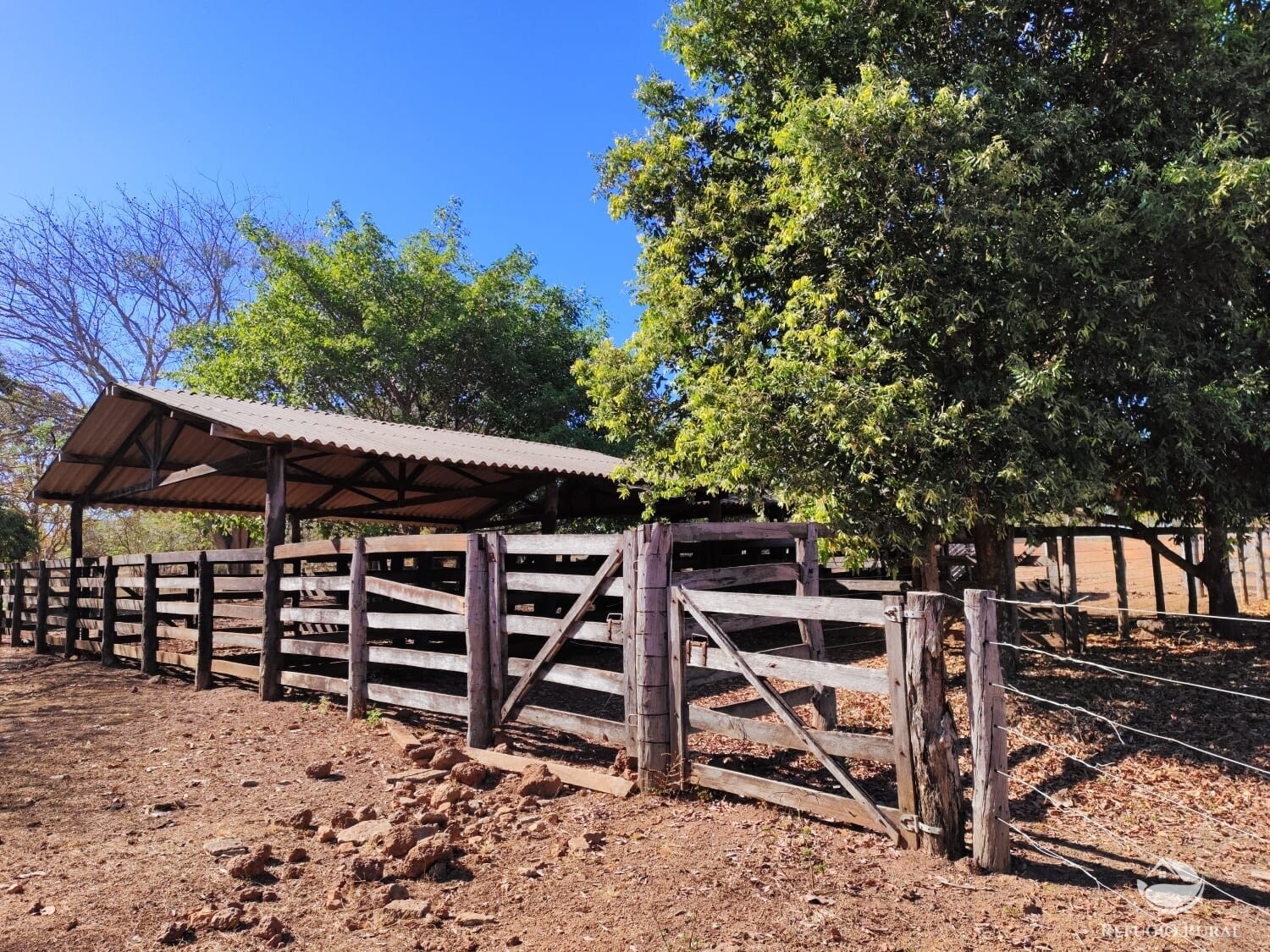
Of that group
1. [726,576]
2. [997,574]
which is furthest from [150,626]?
[997,574]

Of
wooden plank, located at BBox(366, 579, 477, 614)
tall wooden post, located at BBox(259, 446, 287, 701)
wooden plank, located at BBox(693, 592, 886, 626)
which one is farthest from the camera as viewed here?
tall wooden post, located at BBox(259, 446, 287, 701)

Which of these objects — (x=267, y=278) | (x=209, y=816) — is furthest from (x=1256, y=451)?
(x=267, y=278)

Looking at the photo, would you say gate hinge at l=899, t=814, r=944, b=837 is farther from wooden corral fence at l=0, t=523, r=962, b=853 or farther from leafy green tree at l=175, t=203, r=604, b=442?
leafy green tree at l=175, t=203, r=604, b=442

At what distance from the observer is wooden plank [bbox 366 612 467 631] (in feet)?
20.2

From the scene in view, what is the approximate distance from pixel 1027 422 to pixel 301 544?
7.13 m

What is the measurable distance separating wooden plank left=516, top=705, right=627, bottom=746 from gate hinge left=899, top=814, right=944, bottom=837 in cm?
185

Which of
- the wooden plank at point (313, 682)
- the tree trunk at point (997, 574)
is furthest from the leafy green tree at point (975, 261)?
the wooden plank at point (313, 682)

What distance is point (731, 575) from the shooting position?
17.6 ft

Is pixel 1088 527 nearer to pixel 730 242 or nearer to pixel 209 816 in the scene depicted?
pixel 730 242

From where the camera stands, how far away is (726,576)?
5344 mm

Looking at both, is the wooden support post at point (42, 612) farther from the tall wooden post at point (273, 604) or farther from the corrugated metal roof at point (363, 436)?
the tall wooden post at point (273, 604)

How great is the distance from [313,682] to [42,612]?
841 cm

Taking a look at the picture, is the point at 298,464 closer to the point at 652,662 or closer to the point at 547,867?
the point at 652,662

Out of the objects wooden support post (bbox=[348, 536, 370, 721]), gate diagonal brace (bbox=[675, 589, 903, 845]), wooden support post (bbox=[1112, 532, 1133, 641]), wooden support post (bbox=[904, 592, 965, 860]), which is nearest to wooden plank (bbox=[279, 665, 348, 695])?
wooden support post (bbox=[348, 536, 370, 721])
